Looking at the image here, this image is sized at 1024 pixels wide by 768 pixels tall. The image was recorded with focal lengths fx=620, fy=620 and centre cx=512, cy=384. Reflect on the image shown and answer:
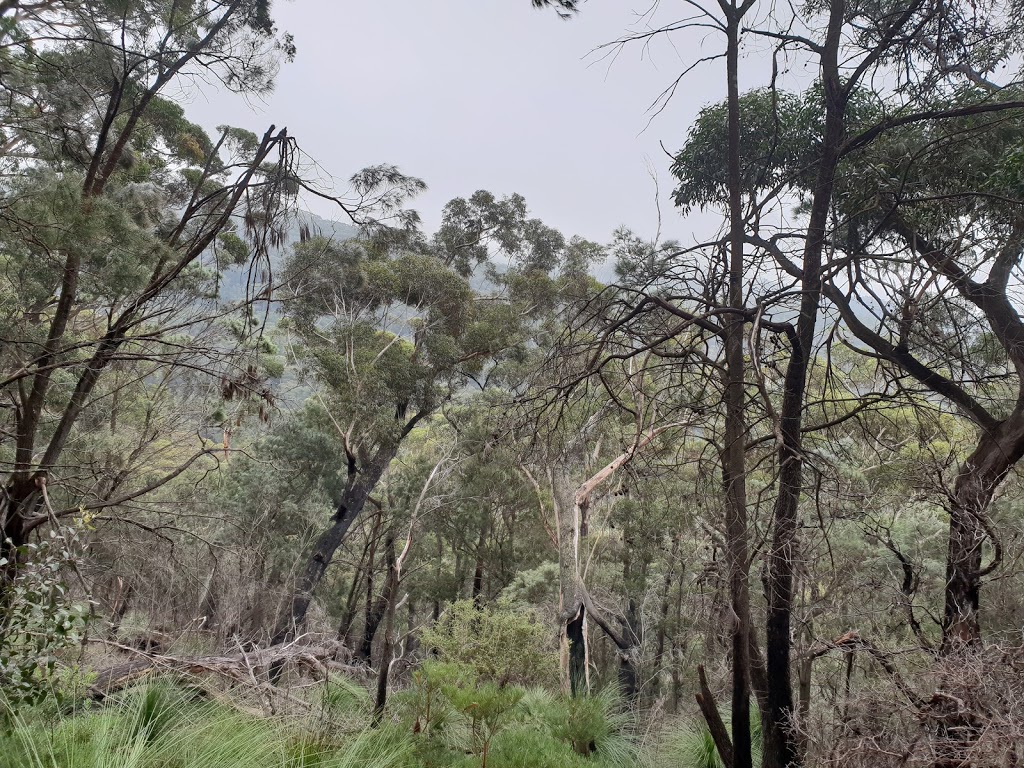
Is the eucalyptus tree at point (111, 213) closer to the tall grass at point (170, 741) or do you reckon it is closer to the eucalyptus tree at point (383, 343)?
the tall grass at point (170, 741)

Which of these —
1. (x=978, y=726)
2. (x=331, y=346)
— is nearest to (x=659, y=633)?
(x=331, y=346)

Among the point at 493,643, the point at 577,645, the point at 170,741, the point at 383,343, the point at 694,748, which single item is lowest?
the point at 577,645

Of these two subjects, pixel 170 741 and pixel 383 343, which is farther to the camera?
pixel 383 343

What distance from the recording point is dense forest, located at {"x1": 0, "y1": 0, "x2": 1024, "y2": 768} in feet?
9.48

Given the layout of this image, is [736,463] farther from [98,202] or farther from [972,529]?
[98,202]

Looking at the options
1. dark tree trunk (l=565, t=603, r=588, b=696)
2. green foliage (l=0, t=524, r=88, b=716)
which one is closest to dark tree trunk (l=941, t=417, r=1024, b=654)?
green foliage (l=0, t=524, r=88, b=716)

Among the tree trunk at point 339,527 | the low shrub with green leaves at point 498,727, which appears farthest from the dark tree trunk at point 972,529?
the tree trunk at point 339,527

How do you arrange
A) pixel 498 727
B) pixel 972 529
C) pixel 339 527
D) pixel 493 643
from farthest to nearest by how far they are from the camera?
1. pixel 339 527
2. pixel 493 643
3. pixel 498 727
4. pixel 972 529

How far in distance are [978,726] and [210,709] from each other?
13.6ft

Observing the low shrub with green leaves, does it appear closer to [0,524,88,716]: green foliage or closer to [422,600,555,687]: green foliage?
[422,600,555,687]: green foliage

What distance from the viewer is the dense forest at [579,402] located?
2889mm

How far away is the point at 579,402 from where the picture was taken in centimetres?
704

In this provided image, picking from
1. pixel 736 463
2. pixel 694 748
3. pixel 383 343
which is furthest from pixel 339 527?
pixel 736 463

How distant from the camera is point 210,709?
4.00m
